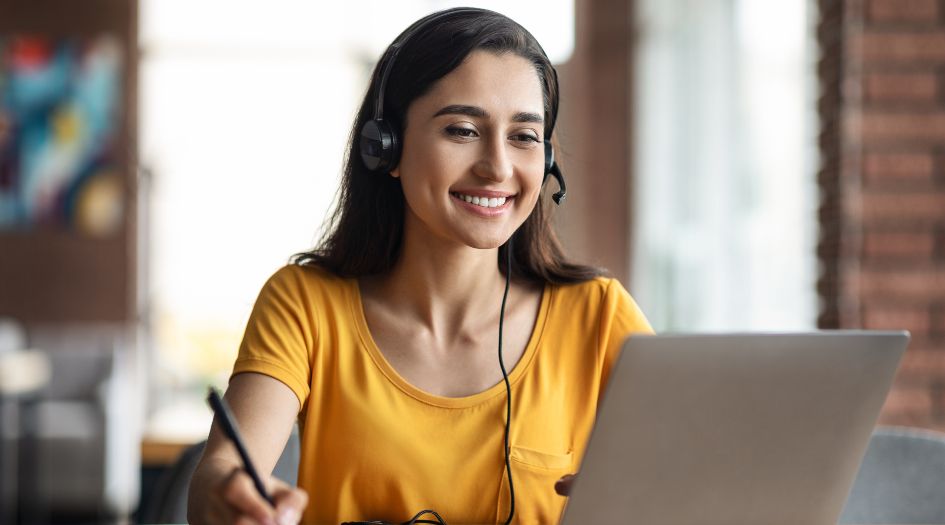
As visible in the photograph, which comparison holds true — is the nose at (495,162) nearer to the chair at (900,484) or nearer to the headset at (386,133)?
the headset at (386,133)

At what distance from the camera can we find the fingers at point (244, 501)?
2.85ft

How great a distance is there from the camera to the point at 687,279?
14.0 ft

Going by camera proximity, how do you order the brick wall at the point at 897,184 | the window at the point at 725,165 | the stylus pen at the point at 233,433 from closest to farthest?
the stylus pen at the point at 233,433
the brick wall at the point at 897,184
the window at the point at 725,165

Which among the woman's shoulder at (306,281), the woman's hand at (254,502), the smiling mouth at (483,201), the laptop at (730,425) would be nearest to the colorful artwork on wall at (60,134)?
the woman's shoulder at (306,281)

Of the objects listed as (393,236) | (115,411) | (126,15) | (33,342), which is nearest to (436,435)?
(393,236)

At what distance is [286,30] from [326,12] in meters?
0.27

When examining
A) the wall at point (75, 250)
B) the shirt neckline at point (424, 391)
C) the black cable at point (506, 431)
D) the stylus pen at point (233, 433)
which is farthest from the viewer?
the wall at point (75, 250)

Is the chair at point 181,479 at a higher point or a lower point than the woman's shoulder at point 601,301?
lower

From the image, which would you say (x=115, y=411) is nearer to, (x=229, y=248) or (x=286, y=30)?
(x=229, y=248)

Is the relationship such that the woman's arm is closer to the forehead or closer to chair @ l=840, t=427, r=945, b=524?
the forehead

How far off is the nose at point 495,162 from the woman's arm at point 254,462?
13.8 inches

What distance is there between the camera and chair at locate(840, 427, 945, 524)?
1.47 metres

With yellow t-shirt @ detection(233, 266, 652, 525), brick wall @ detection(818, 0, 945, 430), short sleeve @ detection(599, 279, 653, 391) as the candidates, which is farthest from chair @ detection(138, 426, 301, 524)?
brick wall @ detection(818, 0, 945, 430)

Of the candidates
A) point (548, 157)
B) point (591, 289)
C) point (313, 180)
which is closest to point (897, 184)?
point (591, 289)
